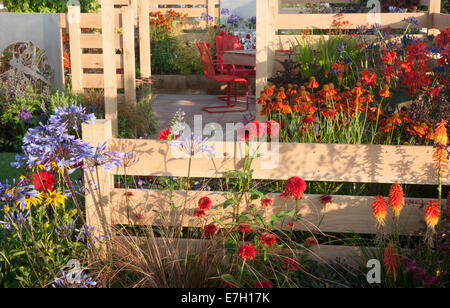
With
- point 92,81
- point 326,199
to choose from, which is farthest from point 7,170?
point 326,199

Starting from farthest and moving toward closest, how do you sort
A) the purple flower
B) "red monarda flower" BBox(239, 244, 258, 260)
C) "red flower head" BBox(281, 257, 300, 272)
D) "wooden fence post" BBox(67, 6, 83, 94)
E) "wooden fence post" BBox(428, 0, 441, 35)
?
"wooden fence post" BBox(67, 6, 83, 94) < the purple flower < "wooden fence post" BBox(428, 0, 441, 35) < "red flower head" BBox(281, 257, 300, 272) < "red monarda flower" BBox(239, 244, 258, 260)

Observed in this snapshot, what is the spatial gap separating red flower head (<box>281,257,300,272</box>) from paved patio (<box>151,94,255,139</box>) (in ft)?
11.5

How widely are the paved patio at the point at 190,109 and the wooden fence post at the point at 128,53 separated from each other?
0.49 m

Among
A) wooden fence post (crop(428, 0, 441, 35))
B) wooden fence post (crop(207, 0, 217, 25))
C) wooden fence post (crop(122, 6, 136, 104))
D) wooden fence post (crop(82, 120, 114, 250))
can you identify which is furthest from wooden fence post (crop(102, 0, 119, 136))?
wooden fence post (crop(207, 0, 217, 25))

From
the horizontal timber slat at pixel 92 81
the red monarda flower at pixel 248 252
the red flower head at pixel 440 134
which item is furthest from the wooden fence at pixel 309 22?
the horizontal timber slat at pixel 92 81

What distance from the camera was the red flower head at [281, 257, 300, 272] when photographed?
211cm

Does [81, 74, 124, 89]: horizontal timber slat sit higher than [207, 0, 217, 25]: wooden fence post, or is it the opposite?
[207, 0, 217, 25]: wooden fence post

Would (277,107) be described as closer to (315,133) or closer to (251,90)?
(315,133)

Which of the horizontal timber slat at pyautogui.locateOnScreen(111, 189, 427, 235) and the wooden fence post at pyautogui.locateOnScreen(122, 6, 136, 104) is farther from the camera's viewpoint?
the wooden fence post at pyautogui.locateOnScreen(122, 6, 136, 104)

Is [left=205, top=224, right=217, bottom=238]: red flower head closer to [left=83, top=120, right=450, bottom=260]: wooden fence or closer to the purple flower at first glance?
[left=83, top=120, right=450, bottom=260]: wooden fence

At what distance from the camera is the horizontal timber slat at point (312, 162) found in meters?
2.36
